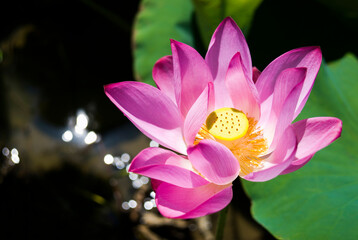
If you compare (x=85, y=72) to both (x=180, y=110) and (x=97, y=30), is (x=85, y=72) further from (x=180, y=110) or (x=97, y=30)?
(x=180, y=110)

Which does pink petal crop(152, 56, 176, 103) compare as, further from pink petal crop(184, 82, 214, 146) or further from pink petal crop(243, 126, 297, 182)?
pink petal crop(243, 126, 297, 182)

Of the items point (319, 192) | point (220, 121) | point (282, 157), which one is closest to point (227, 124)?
point (220, 121)

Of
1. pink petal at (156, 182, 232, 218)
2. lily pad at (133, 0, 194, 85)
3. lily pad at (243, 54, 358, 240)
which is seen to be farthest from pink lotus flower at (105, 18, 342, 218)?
lily pad at (133, 0, 194, 85)

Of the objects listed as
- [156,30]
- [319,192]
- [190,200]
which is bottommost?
[319,192]

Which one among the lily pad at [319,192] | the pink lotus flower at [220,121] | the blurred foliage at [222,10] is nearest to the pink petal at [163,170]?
the pink lotus flower at [220,121]

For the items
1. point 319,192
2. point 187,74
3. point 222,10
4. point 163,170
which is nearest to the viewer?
point 163,170

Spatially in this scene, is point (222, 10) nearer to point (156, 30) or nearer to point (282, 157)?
point (156, 30)

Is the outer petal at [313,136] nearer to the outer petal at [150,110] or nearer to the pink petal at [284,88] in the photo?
the pink petal at [284,88]
